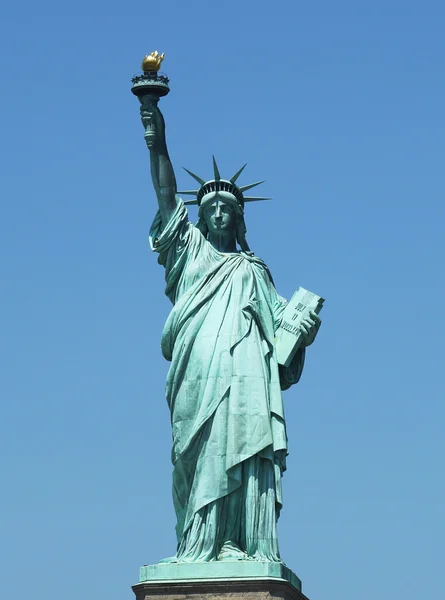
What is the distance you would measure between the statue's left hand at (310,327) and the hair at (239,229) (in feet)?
5.27

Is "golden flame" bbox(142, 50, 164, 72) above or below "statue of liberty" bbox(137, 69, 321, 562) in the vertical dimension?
above

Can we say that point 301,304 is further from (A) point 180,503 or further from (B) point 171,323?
(A) point 180,503

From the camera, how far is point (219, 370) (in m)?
23.8

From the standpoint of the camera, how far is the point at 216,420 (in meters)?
23.6

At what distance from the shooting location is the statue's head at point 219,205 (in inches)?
992

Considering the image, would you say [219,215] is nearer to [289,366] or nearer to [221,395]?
[289,366]

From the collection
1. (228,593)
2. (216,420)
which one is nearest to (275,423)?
(216,420)

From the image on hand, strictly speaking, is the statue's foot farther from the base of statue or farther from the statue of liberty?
the base of statue

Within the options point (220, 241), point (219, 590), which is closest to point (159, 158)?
point (220, 241)

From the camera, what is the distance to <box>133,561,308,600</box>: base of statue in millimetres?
22453

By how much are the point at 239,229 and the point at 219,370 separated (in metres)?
2.73

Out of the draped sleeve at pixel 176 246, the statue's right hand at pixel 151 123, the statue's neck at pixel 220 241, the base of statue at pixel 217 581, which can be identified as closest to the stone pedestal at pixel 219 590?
the base of statue at pixel 217 581

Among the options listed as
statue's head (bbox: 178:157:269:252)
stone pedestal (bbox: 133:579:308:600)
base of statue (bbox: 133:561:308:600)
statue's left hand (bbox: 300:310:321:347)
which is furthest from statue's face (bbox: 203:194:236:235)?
stone pedestal (bbox: 133:579:308:600)

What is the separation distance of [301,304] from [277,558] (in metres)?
3.78
